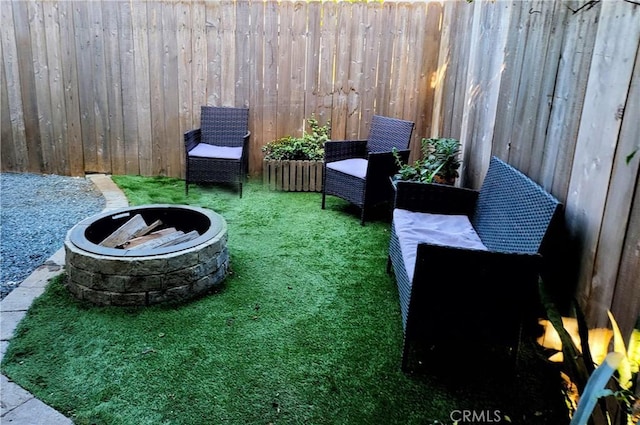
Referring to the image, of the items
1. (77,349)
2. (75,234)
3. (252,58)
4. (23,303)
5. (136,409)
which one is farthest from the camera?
(252,58)

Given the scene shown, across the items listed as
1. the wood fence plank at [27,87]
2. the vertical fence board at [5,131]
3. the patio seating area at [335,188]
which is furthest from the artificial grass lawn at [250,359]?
the vertical fence board at [5,131]

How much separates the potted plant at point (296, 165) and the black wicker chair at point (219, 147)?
0.94ft

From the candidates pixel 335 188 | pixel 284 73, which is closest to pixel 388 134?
pixel 335 188

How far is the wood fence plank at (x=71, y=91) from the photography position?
16.2 ft

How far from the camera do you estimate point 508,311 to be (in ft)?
6.61

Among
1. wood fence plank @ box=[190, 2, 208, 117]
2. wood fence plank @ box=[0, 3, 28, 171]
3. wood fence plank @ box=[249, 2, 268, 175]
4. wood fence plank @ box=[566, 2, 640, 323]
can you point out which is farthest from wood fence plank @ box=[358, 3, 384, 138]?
wood fence plank @ box=[0, 3, 28, 171]

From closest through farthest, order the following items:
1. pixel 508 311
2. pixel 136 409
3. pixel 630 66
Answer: pixel 630 66
pixel 136 409
pixel 508 311

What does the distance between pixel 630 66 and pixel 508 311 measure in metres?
1.02

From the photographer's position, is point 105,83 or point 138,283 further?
point 105,83

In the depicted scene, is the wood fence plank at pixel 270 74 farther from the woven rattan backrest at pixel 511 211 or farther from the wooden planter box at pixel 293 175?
the woven rattan backrest at pixel 511 211

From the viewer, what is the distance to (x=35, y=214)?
4047mm

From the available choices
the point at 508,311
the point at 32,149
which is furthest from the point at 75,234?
the point at 32,149

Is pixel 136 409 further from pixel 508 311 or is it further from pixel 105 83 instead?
pixel 105 83

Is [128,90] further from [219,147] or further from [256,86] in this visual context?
[256,86]
